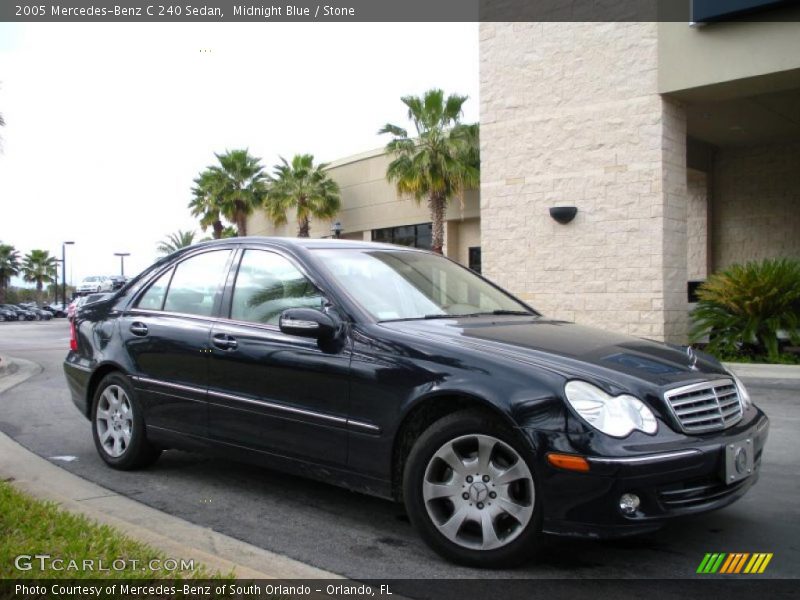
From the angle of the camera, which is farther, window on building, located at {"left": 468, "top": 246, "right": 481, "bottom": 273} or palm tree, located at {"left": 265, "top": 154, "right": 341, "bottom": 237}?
palm tree, located at {"left": 265, "top": 154, "right": 341, "bottom": 237}

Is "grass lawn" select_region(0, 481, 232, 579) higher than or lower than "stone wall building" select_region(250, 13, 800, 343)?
lower

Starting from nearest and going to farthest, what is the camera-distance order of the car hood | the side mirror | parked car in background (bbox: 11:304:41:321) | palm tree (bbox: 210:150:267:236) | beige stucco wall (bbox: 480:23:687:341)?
1. the car hood
2. the side mirror
3. beige stucco wall (bbox: 480:23:687:341)
4. palm tree (bbox: 210:150:267:236)
5. parked car in background (bbox: 11:304:41:321)

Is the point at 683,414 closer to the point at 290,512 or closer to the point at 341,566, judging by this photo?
the point at 341,566

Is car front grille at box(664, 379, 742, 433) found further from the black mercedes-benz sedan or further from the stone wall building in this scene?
the stone wall building

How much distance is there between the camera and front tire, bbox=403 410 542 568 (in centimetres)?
329

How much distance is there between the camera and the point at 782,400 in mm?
8617

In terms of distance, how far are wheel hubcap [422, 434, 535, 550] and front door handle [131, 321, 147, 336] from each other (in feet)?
A: 8.31

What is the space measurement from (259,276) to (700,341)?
424 inches

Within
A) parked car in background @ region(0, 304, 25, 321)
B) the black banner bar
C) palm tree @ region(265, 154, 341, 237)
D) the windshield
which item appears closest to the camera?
the black banner bar

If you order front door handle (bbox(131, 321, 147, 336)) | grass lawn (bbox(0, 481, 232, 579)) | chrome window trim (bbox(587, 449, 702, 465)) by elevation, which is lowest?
grass lawn (bbox(0, 481, 232, 579))

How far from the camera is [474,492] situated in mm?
3395

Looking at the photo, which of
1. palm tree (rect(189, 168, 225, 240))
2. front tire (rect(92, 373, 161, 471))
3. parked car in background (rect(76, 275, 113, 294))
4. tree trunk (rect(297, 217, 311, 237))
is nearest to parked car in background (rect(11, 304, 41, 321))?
parked car in background (rect(76, 275, 113, 294))

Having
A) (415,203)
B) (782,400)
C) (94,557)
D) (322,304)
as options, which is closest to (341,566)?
(94,557)

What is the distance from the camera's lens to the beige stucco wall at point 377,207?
82.4ft
